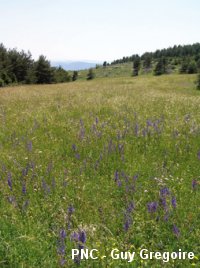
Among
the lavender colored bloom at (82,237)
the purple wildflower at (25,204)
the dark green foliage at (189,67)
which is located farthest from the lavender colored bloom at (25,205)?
the dark green foliage at (189,67)

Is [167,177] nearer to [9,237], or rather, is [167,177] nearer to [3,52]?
[9,237]

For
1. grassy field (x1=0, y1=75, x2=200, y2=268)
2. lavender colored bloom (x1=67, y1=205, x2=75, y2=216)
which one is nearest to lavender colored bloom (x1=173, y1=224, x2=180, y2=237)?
grassy field (x1=0, y1=75, x2=200, y2=268)

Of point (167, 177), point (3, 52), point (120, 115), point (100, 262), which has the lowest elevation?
point (100, 262)

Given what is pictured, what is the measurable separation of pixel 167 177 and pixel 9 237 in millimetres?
2779

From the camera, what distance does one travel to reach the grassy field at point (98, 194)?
136 inches

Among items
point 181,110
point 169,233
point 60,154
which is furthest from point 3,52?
point 169,233

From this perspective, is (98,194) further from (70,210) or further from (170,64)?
(170,64)

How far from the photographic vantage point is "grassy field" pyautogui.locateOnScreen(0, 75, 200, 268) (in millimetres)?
3458

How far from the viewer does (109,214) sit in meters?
4.12

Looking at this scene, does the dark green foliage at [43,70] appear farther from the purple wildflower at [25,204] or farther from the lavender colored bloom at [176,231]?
the lavender colored bloom at [176,231]

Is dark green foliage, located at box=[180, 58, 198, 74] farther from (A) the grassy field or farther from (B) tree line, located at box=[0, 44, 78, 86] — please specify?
(A) the grassy field

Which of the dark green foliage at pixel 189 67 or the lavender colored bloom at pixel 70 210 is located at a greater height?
the dark green foliage at pixel 189 67

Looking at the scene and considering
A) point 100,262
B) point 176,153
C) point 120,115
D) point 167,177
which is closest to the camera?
point 100,262

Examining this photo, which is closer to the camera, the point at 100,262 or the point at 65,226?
the point at 100,262
